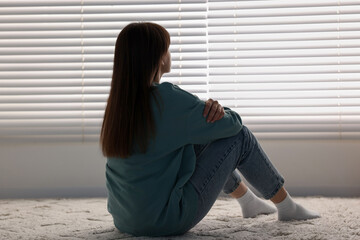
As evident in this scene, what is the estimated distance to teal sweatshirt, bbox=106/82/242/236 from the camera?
6.05 feet

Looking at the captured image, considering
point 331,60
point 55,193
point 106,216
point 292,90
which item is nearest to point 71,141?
point 55,193

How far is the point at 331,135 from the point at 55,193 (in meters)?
1.51

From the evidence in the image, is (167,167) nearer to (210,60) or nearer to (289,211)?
(289,211)

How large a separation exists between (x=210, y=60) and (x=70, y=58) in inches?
29.4

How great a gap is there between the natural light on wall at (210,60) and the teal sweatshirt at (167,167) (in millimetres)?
1040

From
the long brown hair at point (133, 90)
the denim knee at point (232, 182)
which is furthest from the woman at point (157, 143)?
the denim knee at point (232, 182)

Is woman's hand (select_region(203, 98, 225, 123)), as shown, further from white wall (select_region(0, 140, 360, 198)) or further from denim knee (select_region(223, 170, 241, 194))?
white wall (select_region(0, 140, 360, 198))

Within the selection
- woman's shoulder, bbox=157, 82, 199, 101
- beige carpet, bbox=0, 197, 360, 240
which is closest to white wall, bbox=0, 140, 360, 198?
beige carpet, bbox=0, 197, 360, 240

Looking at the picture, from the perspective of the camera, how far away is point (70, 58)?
2.95m

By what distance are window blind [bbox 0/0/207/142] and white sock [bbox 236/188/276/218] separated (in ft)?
2.66

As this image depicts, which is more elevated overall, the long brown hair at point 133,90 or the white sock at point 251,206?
the long brown hair at point 133,90

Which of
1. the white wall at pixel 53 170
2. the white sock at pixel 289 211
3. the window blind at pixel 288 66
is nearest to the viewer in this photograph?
the white sock at pixel 289 211

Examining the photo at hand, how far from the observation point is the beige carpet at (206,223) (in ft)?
6.52

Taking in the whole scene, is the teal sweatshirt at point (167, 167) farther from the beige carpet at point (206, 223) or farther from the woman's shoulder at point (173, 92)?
the beige carpet at point (206, 223)
